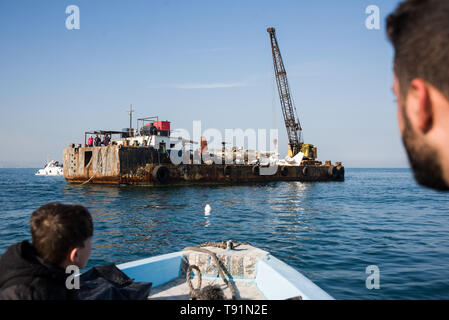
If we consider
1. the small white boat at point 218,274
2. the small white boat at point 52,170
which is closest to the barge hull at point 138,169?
the small white boat at point 218,274

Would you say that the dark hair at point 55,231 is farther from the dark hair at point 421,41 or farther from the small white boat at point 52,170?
the small white boat at point 52,170

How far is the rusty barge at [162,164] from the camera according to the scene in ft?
104

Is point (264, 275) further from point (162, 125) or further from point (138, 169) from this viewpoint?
point (162, 125)

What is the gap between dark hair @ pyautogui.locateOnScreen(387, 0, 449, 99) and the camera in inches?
36.4

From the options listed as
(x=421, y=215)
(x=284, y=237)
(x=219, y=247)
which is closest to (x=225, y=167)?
(x=421, y=215)

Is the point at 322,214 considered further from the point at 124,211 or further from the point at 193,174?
the point at 193,174

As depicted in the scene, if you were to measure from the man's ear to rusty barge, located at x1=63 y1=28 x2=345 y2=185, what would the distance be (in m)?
31.4

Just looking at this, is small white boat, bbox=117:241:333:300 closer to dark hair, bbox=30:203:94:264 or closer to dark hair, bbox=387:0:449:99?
dark hair, bbox=30:203:94:264

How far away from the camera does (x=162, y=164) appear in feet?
107

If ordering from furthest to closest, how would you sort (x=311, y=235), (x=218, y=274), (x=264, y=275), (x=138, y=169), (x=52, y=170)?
1. (x=52, y=170)
2. (x=138, y=169)
3. (x=311, y=235)
4. (x=218, y=274)
5. (x=264, y=275)

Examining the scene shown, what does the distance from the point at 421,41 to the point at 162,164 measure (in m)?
32.6

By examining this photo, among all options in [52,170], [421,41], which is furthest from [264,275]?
[52,170]

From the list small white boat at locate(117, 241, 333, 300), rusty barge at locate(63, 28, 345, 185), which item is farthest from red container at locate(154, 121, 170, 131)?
small white boat at locate(117, 241, 333, 300)

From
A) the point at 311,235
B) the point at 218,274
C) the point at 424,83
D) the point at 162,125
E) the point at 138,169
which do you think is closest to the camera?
the point at 424,83
